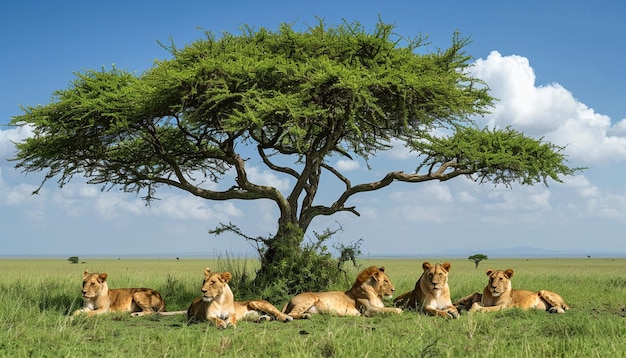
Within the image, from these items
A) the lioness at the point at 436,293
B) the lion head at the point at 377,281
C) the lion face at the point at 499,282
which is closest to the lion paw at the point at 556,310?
the lion face at the point at 499,282

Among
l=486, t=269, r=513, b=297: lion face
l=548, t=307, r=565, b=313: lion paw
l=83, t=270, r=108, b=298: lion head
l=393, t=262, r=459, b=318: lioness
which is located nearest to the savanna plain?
l=548, t=307, r=565, b=313: lion paw

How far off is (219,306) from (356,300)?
2.93 m

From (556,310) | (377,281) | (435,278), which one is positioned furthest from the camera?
(556,310)

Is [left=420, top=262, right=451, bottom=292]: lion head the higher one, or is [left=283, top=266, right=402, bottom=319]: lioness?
[left=420, top=262, right=451, bottom=292]: lion head

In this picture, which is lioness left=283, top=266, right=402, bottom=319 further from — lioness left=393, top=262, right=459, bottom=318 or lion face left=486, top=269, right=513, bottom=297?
lion face left=486, top=269, right=513, bottom=297

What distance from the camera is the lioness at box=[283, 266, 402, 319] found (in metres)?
12.8

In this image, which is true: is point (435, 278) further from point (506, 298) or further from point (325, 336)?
point (325, 336)

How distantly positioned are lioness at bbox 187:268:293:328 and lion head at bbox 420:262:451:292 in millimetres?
2830

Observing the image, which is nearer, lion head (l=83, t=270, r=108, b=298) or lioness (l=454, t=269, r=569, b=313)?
lion head (l=83, t=270, r=108, b=298)

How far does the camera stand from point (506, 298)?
44.1 ft

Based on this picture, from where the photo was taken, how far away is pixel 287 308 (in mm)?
12953

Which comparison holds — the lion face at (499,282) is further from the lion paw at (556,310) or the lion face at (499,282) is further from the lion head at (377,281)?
the lion head at (377,281)

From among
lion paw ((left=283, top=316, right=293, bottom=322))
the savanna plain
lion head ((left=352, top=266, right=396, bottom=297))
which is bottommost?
the savanna plain

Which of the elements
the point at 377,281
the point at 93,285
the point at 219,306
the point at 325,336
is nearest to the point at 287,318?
the point at 219,306
